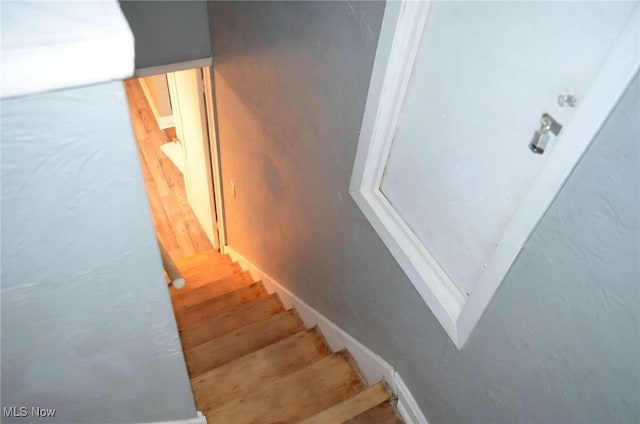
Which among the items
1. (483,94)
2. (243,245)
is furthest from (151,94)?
(483,94)

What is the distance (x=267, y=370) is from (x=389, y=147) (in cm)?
131

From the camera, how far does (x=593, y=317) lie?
958 mm

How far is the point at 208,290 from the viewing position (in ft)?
11.6

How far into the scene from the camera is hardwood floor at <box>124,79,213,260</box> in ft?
14.4

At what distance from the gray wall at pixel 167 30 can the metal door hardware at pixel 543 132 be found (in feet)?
7.27

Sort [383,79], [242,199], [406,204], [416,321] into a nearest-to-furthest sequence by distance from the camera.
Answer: [383,79] < [406,204] < [416,321] < [242,199]

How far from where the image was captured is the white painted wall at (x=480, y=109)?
875 millimetres

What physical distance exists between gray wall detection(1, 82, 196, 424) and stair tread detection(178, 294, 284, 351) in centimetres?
134

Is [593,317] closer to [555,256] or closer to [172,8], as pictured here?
[555,256]

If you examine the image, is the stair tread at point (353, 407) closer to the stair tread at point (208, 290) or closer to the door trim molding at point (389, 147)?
the door trim molding at point (389, 147)

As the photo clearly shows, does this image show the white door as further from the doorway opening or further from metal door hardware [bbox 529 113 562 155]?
metal door hardware [bbox 529 113 562 155]

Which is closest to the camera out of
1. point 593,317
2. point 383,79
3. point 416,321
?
point 593,317

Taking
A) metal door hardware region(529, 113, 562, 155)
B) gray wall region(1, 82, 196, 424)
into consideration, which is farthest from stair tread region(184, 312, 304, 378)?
metal door hardware region(529, 113, 562, 155)

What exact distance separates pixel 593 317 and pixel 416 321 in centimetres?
72
